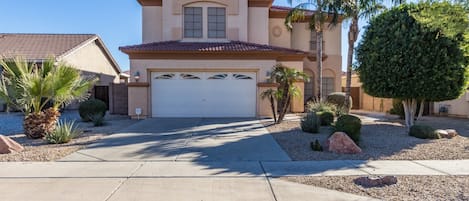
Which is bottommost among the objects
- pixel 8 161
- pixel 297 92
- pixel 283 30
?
pixel 8 161

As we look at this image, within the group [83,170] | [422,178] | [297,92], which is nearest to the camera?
[422,178]

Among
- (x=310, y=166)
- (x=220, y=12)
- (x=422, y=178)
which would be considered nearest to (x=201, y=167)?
(x=310, y=166)

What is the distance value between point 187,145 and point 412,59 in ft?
28.4

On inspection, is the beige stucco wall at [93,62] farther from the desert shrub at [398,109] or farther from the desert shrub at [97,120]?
the desert shrub at [398,109]

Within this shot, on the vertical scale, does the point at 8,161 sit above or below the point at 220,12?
below

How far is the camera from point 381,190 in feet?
19.7

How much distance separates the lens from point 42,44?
26.2 metres

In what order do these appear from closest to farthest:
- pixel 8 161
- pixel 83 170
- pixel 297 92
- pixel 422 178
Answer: pixel 422 178 < pixel 83 170 < pixel 8 161 < pixel 297 92

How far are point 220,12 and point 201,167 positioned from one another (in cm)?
1426

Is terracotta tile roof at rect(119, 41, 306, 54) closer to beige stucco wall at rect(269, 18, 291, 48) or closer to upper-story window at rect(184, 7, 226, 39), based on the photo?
upper-story window at rect(184, 7, 226, 39)

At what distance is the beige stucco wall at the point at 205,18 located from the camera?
65.4ft

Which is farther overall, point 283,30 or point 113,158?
point 283,30

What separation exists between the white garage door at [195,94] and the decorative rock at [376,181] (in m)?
12.0

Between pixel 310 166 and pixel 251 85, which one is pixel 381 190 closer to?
pixel 310 166
